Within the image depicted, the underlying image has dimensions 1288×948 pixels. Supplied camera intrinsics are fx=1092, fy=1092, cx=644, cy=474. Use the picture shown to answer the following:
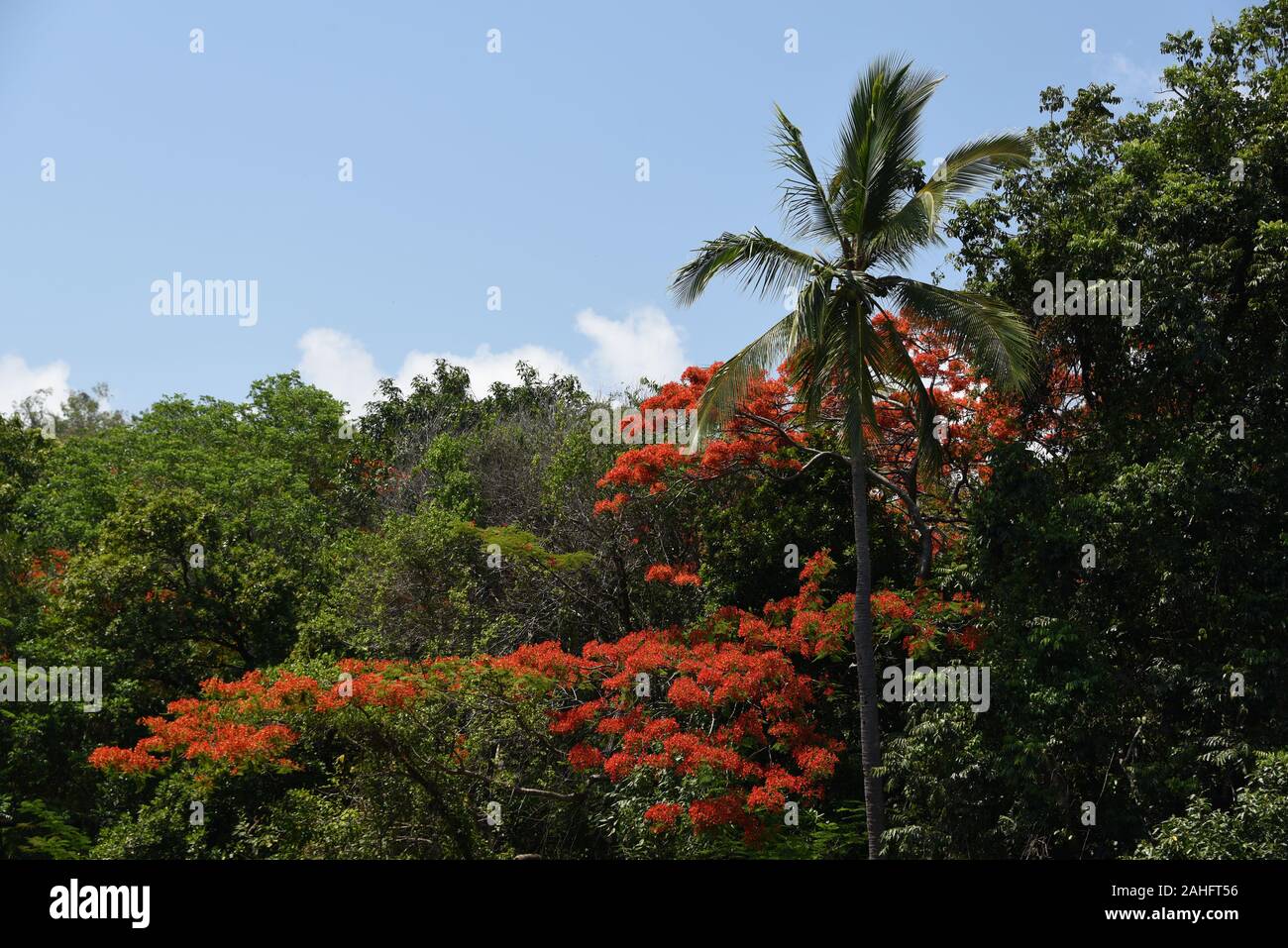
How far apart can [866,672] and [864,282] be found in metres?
3.79

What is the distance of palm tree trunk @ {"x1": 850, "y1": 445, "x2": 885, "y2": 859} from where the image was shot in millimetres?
10312

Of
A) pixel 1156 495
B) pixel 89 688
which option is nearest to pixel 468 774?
pixel 89 688

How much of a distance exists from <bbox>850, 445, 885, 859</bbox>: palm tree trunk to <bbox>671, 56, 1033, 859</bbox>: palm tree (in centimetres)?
1

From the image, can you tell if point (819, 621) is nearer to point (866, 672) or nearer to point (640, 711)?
point (866, 672)

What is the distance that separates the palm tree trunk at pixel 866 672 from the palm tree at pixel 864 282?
1 centimetres

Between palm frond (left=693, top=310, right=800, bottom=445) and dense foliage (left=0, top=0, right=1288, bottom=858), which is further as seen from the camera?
palm frond (left=693, top=310, right=800, bottom=445)

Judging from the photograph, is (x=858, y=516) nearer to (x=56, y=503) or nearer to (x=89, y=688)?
(x=89, y=688)

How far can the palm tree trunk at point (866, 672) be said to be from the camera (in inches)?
406

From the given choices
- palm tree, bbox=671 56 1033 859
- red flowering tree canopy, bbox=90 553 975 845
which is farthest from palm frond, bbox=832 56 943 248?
red flowering tree canopy, bbox=90 553 975 845

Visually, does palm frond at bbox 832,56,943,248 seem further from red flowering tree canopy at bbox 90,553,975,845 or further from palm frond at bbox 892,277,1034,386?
red flowering tree canopy at bbox 90,553,975,845

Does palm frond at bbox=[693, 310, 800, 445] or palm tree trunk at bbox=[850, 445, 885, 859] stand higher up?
palm frond at bbox=[693, 310, 800, 445]

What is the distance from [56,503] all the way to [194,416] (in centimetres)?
488

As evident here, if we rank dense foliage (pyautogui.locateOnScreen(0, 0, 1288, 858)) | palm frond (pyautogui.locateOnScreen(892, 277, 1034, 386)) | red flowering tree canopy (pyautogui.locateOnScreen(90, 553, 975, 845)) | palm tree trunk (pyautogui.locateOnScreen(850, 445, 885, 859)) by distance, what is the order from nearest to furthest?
dense foliage (pyautogui.locateOnScreen(0, 0, 1288, 858)), palm frond (pyautogui.locateOnScreen(892, 277, 1034, 386)), palm tree trunk (pyautogui.locateOnScreen(850, 445, 885, 859)), red flowering tree canopy (pyautogui.locateOnScreen(90, 553, 975, 845))

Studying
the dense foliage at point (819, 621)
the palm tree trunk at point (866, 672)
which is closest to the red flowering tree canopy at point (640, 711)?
the dense foliage at point (819, 621)
